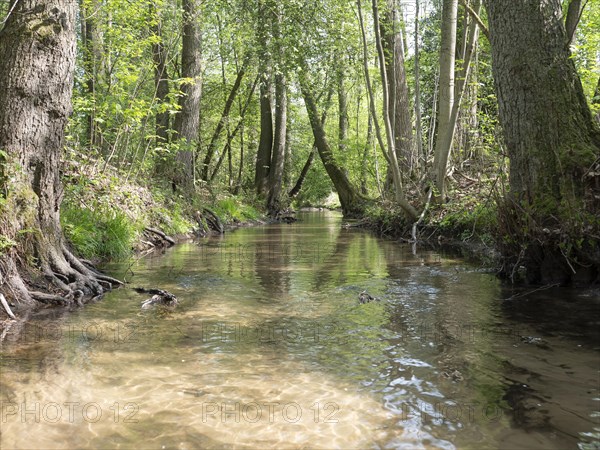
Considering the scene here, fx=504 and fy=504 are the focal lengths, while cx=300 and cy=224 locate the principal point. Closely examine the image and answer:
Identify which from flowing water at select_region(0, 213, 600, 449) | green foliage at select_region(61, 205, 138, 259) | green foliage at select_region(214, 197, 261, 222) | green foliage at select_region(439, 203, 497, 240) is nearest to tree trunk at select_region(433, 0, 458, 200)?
green foliage at select_region(439, 203, 497, 240)

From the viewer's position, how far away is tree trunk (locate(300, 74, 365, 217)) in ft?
67.9

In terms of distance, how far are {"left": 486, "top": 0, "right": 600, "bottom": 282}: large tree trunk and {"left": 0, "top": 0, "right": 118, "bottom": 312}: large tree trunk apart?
5024 mm

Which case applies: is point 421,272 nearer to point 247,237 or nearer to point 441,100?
point 441,100

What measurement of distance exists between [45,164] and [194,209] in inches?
377

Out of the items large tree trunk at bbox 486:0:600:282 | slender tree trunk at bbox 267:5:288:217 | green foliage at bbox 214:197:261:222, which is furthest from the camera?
slender tree trunk at bbox 267:5:288:217

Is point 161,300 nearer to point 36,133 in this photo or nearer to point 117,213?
point 36,133

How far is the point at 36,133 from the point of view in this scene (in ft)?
17.2

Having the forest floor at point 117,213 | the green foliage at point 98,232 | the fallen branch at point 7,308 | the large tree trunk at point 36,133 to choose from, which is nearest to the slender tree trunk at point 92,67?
the forest floor at point 117,213

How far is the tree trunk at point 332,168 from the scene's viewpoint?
20.7 metres

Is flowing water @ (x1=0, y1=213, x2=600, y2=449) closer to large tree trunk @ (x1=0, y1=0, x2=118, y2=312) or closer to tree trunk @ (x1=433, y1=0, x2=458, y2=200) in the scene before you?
large tree trunk @ (x1=0, y1=0, x2=118, y2=312)

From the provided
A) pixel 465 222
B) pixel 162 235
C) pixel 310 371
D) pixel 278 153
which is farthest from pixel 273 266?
pixel 278 153

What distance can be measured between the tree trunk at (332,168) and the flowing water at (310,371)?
1524 cm

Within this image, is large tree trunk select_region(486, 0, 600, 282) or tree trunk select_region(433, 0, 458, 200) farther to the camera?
tree trunk select_region(433, 0, 458, 200)

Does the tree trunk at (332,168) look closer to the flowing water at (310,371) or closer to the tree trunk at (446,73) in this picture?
the tree trunk at (446,73)
